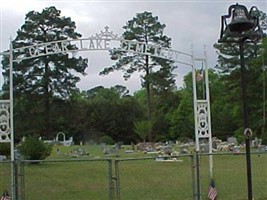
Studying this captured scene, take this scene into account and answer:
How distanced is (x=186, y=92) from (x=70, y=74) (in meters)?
19.0

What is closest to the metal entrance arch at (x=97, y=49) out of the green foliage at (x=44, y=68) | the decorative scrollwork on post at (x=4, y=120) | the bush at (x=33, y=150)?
the decorative scrollwork on post at (x=4, y=120)

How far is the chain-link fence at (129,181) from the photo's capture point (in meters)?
9.09

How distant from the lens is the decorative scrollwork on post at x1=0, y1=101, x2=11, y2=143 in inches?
409

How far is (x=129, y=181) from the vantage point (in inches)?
533

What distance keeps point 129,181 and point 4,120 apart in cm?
448

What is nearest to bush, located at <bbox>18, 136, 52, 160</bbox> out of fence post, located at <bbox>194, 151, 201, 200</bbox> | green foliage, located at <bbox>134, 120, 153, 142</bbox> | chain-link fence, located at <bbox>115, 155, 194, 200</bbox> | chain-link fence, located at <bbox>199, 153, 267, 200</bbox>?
chain-link fence, located at <bbox>115, 155, 194, 200</bbox>

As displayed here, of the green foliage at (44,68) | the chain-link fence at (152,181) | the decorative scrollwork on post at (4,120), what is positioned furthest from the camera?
the green foliage at (44,68)

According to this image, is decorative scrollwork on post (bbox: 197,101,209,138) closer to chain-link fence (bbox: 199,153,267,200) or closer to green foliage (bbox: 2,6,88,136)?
chain-link fence (bbox: 199,153,267,200)

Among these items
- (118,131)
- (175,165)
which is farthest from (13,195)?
(118,131)

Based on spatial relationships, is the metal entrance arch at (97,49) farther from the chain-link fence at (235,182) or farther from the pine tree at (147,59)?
the pine tree at (147,59)

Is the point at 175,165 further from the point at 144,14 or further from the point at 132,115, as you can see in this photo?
the point at 132,115

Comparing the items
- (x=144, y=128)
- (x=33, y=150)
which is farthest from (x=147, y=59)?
(x=33, y=150)

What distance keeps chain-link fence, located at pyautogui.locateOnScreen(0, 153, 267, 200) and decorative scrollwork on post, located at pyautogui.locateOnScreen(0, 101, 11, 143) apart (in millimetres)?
883

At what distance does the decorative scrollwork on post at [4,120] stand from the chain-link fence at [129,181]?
0.88m
